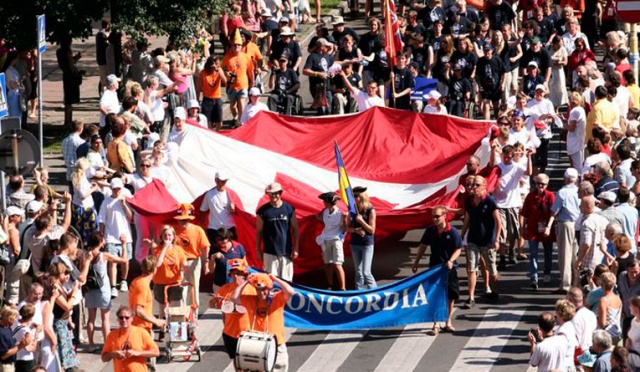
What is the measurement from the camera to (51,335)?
57.5ft

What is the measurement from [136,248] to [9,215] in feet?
7.97

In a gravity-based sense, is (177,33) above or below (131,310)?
above

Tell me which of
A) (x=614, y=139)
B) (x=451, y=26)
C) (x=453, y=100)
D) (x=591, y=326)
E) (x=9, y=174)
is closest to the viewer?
(x=591, y=326)

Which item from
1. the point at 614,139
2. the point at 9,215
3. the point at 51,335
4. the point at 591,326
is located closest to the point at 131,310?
the point at 51,335

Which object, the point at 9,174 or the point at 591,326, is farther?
the point at 9,174

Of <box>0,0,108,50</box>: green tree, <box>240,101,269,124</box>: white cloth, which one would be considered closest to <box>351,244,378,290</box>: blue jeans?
<box>240,101,269,124</box>: white cloth

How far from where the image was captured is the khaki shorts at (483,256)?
68.4 ft

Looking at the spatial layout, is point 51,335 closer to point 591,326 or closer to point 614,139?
point 591,326

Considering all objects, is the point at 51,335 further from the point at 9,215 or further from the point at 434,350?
the point at 434,350

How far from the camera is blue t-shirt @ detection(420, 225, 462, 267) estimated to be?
20016 millimetres

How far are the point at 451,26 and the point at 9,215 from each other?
14039mm

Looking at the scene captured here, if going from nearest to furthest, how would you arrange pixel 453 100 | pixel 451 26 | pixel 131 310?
pixel 131 310 → pixel 453 100 → pixel 451 26

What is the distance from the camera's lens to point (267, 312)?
17.6 metres

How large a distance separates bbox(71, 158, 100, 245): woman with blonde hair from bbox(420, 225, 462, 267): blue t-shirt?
457cm
